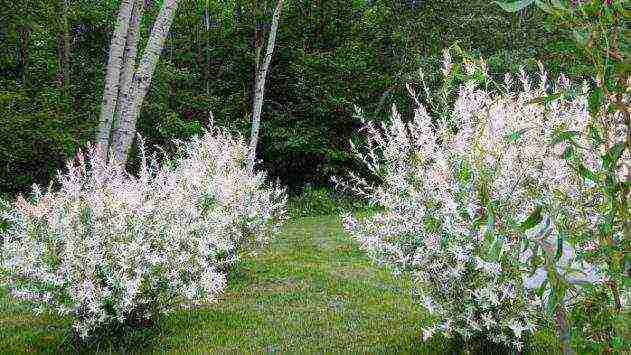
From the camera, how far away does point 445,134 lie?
529 centimetres

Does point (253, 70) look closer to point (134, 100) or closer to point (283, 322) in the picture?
point (134, 100)

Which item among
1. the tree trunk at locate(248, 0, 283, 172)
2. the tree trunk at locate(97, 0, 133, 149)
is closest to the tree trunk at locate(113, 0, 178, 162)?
the tree trunk at locate(97, 0, 133, 149)

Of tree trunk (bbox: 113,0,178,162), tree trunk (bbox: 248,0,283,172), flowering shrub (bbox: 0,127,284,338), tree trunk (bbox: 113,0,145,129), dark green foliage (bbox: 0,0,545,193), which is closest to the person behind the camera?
flowering shrub (bbox: 0,127,284,338)

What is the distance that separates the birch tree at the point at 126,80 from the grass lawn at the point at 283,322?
2.21m

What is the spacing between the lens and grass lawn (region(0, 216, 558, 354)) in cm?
641

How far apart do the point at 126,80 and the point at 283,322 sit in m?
3.66

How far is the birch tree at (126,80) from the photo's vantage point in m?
7.92

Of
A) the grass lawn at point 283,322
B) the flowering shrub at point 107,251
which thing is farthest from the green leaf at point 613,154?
the flowering shrub at point 107,251

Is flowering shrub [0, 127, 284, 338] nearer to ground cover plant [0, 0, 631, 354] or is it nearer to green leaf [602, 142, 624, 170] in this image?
ground cover plant [0, 0, 631, 354]

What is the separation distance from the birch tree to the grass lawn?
7.26ft

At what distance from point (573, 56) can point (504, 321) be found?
3.72 m

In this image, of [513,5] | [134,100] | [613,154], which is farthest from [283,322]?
[513,5]

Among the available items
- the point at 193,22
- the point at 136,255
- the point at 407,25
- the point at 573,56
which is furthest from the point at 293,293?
the point at 193,22

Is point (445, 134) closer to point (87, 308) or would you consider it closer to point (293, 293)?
point (87, 308)
